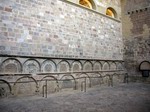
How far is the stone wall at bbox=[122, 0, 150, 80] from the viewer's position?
9.85 m

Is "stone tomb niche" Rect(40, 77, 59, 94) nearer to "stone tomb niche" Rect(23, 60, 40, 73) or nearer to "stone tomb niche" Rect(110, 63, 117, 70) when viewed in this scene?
"stone tomb niche" Rect(23, 60, 40, 73)

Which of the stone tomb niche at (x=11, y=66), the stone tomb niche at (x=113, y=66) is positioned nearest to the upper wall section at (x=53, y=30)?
the stone tomb niche at (x=11, y=66)

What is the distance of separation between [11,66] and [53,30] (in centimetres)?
227

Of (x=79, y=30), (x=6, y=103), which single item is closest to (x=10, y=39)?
(x=6, y=103)

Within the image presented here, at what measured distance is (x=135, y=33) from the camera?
10.3 meters

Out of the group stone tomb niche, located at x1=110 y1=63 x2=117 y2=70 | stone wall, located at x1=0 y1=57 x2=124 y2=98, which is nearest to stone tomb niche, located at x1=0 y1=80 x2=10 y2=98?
stone wall, located at x1=0 y1=57 x2=124 y2=98

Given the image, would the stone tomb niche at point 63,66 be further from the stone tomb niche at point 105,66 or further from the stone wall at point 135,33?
the stone wall at point 135,33

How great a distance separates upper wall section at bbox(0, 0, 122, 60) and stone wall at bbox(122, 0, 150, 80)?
1.57 m

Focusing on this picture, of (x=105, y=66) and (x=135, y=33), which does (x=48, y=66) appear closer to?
(x=105, y=66)

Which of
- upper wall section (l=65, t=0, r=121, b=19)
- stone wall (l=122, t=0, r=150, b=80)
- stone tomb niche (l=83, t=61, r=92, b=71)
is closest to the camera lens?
stone tomb niche (l=83, t=61, r=92, b=71)

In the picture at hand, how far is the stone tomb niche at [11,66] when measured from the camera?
5277mm

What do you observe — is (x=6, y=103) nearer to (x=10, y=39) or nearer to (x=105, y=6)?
(x=10, y=39)

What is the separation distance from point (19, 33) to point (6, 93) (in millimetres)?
2074

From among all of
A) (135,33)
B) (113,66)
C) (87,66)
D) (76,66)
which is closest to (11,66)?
(76,66)
